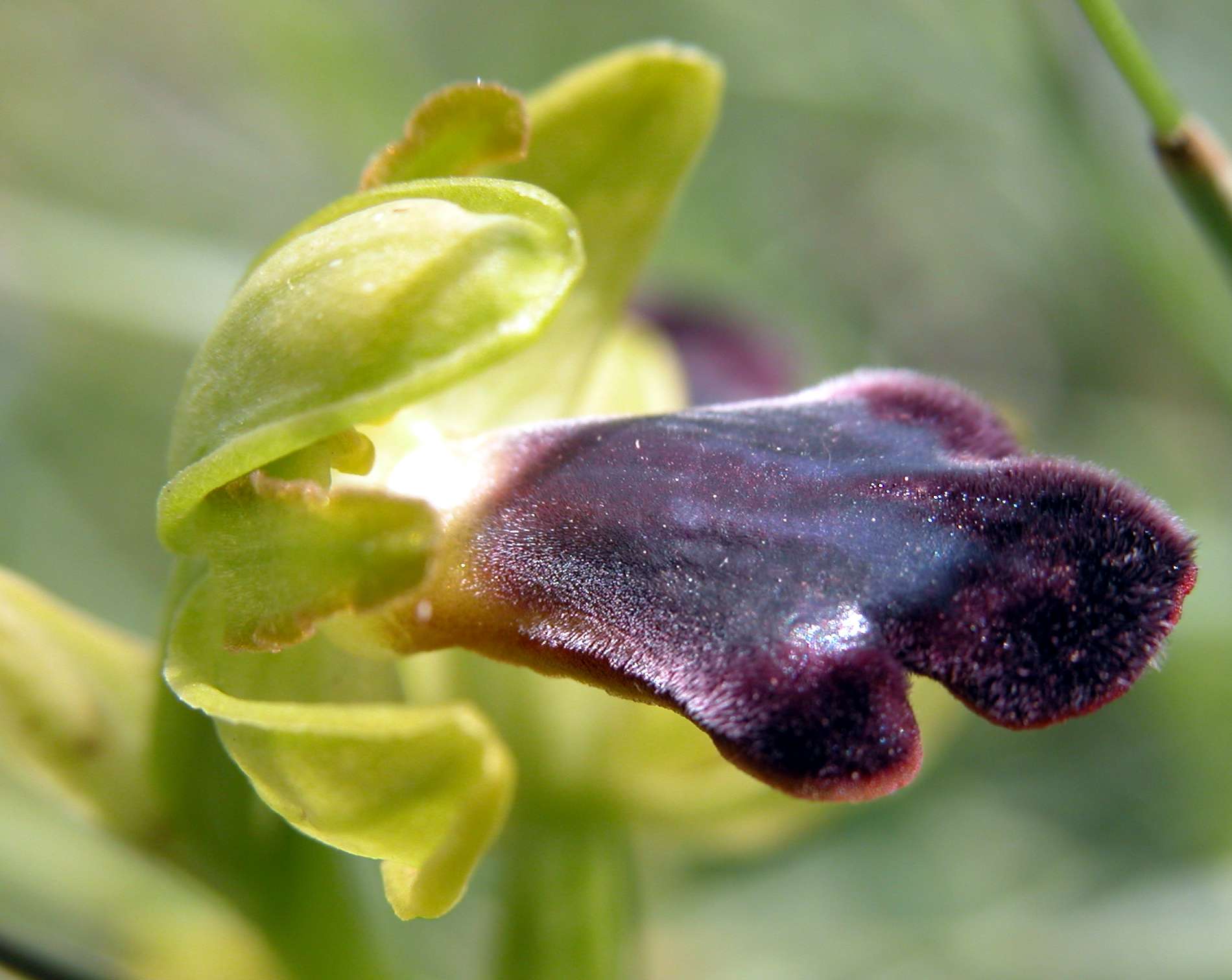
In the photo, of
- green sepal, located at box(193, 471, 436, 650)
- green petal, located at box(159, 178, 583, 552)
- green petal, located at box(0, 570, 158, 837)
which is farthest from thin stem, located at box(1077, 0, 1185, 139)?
green petal, located at box(0, 570, 158, 837)

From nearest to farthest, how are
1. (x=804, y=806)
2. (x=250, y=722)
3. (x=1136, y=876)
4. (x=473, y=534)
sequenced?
(x=250, y=722) → (x=473, y=534) → (x=804, y=806) → (x=1136, y=876)

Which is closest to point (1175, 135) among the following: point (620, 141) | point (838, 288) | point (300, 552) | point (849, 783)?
point (620, 141)

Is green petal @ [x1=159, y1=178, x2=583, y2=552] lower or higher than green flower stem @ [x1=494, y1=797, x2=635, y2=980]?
higher

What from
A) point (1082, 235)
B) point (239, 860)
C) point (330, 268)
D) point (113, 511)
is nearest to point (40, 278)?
point (113, 511)

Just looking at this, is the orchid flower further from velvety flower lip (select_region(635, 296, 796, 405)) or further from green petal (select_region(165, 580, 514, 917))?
velvety flower lip (select_region(635, 296, 796, 405))

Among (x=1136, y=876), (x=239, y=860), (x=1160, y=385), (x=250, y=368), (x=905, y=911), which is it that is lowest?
(x=905, y=911)

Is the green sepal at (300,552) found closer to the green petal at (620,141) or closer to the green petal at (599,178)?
the green petal at (599,178)

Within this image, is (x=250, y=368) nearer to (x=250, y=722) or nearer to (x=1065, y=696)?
(x=250, y=722)
